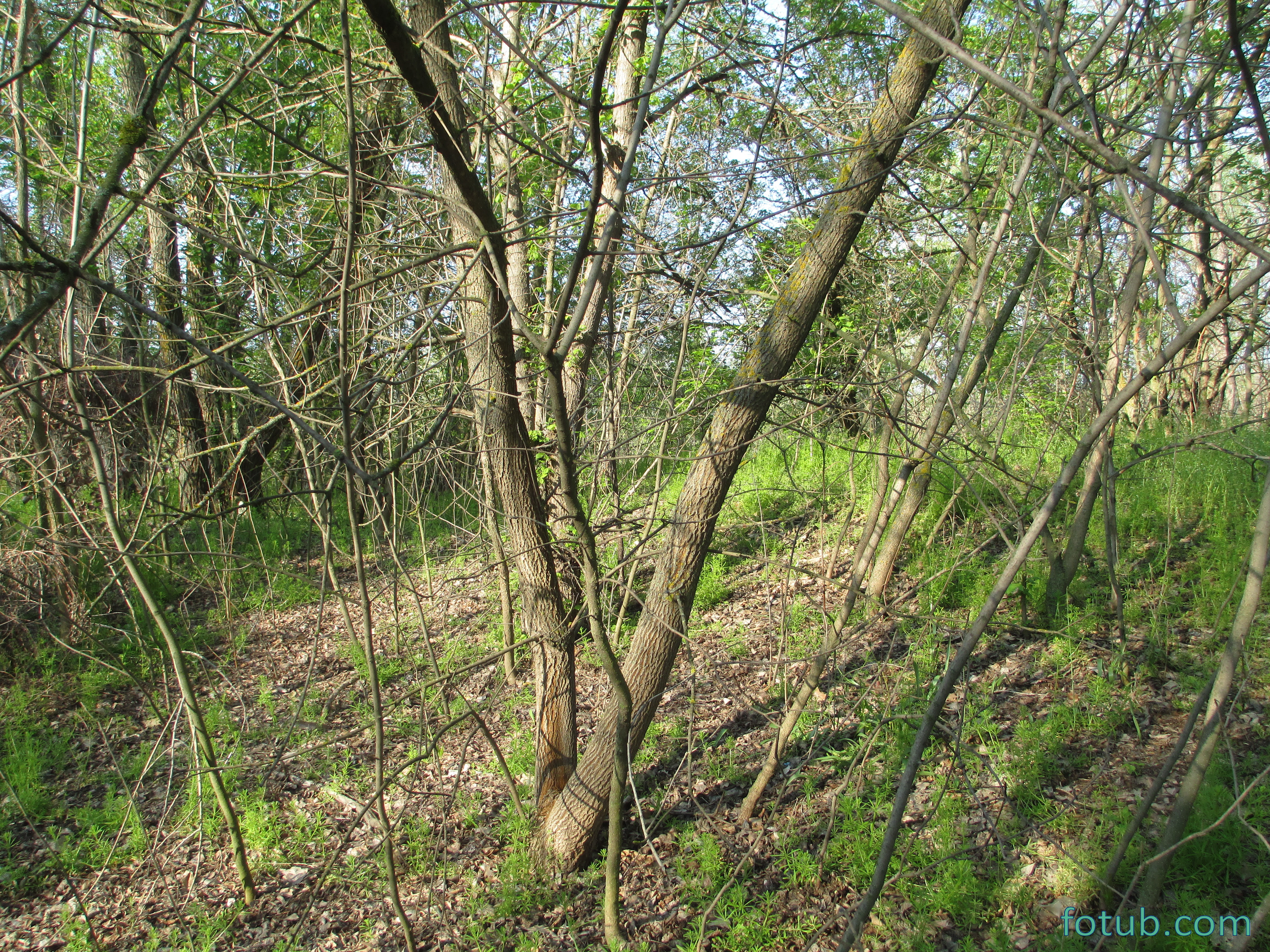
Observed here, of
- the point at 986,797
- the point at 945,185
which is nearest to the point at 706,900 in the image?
the point at 986,797

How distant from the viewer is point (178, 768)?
4656 mm

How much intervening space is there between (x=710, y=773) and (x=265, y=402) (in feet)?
10.9

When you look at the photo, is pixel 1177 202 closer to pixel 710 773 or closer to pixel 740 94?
pixel 740 94

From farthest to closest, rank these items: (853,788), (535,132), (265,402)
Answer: (535,132)
(853,788)
(265,402)

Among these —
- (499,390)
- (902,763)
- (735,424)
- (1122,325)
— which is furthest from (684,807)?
(1122,325)

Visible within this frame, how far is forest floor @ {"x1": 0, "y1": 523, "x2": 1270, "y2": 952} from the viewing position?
3.06 m

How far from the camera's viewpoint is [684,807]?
3994 mm

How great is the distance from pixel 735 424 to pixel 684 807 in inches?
85.6

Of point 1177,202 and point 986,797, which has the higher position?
point 1177,202

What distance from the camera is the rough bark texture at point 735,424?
325 centimetres

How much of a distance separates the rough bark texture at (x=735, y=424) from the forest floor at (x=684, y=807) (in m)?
0.38

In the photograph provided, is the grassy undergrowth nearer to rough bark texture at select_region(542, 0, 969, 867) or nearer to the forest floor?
the forest floor

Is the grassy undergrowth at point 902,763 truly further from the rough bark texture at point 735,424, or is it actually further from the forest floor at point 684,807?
the rough bark texture at point 735,424

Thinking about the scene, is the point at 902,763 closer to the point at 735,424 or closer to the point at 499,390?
the point at 735,424
